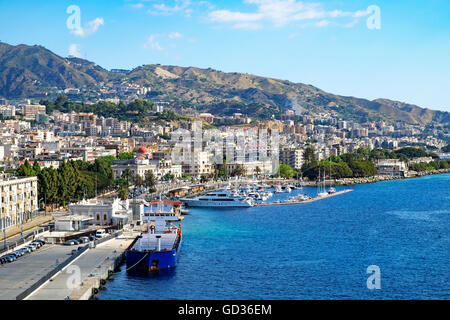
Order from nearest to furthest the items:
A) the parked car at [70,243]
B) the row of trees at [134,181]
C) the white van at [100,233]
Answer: the parked car at [70,243]
the white van at [100,233]
the row of trees at [134,181]

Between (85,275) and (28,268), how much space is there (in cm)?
136

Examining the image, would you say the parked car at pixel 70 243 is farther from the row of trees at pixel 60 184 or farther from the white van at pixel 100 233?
the row of trees at pixel 60 184

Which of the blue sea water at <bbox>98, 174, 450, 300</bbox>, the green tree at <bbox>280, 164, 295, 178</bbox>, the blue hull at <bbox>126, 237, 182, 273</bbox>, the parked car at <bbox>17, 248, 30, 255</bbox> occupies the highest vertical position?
the green tree at <bbox>280, 164, 295, 178</bbox>

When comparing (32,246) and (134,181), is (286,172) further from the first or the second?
(32,246)

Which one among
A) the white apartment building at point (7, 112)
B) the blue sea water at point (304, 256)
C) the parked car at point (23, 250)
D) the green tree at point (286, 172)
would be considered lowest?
the blue sea water at point (304, 256)

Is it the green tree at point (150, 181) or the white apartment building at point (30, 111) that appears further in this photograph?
the white apartment building at point (30, 111)

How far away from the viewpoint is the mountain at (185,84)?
14275 centimetres

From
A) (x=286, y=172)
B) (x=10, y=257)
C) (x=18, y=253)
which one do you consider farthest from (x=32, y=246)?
(x=286, y=172)

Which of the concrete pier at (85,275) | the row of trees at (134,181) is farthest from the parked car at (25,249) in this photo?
the row of trees at (134,181)

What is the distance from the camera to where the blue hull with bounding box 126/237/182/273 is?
13555mm

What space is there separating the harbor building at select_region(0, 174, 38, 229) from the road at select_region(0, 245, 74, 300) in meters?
2.81

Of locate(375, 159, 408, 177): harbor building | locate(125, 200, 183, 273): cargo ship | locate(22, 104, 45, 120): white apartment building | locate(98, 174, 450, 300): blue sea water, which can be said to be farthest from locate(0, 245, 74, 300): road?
locate(22, 104, 45, 120): white apartment building

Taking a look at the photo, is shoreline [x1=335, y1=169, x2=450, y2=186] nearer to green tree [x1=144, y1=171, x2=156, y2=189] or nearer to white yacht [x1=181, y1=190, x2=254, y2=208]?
green tree [x1=144, y1=171, x2=156, y2=189]

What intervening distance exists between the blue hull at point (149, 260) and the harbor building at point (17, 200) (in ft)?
15.5
